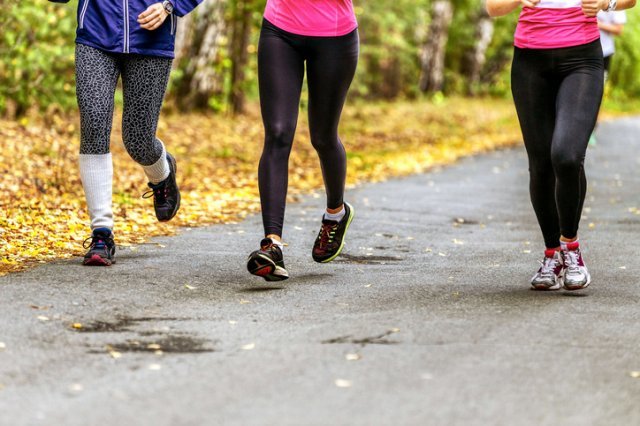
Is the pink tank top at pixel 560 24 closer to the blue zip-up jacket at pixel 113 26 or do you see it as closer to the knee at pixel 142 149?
the blue zip-up jacket at pixel 113 26

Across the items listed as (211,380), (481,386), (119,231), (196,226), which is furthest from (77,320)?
(196,226)

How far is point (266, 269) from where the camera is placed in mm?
6105

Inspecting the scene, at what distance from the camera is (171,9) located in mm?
6621

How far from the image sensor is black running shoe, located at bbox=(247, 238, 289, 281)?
609cm

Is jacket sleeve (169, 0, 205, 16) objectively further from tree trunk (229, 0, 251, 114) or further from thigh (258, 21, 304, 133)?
tree trunk (229, 0, 251, 114)

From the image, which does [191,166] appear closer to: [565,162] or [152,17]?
[152,17]

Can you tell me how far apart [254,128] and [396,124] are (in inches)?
193

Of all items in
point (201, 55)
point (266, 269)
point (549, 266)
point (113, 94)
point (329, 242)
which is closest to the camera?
point (266, 269)

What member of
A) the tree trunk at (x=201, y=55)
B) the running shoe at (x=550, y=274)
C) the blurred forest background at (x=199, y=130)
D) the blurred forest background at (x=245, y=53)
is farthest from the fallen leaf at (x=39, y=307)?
the tree trunk at (x=201, y=55)

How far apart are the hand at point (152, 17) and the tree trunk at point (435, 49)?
28.8 m

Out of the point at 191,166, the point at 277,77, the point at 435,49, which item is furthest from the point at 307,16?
the point at 435,49

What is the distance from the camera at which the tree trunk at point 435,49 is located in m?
34.8

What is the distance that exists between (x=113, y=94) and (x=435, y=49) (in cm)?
2909

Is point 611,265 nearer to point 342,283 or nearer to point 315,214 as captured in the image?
point 342,283
